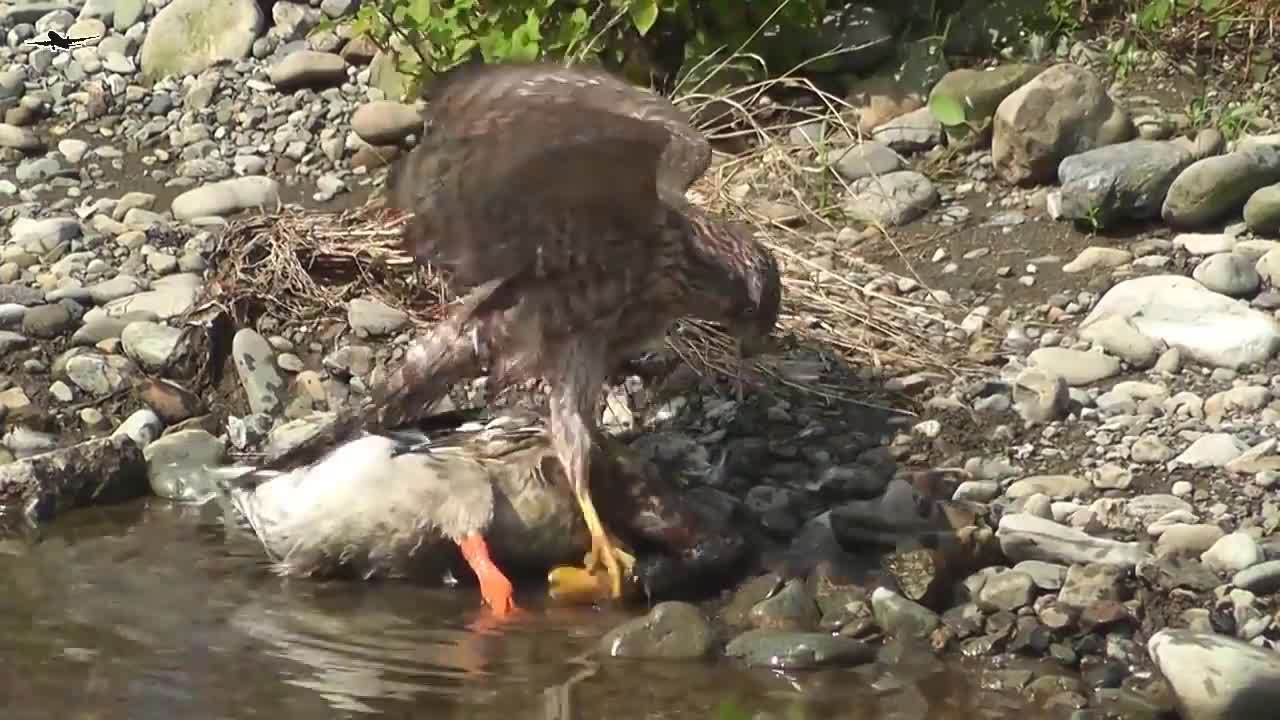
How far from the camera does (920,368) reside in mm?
5898

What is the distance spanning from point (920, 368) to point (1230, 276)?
3.31 ft

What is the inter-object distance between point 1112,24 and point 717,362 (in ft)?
8.29

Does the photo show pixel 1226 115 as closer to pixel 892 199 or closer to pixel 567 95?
pixel 892 199

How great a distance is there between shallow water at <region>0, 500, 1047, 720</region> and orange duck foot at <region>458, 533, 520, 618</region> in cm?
6

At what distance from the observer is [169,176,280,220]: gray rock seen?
7406mm

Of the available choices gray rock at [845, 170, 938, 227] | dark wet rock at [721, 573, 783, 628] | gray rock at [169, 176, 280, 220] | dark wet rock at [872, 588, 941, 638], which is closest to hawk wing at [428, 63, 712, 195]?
dark wet rock at [721, 573, 783, 628]

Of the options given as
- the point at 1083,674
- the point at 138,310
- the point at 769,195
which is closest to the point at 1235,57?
the point at 769,195

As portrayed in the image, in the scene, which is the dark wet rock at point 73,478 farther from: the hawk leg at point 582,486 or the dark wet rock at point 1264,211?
the dark wet rock at point 1264,211

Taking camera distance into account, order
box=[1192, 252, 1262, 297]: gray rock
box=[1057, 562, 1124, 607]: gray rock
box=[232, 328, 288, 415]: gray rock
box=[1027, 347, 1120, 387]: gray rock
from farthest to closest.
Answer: box=[232, 328, 288, 415]: gray rock, box=[1192, 252, 1262, 297]: gray rock, box=[1027, 347, 1120, 387]: gray rock, box=[1057, 562, 1124, 607]: gray rock

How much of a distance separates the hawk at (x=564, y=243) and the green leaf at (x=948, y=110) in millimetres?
1853

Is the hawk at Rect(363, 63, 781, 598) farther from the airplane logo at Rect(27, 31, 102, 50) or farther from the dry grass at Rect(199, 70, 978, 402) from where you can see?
the airplane logo at Rect(27, 31, 102, 50)

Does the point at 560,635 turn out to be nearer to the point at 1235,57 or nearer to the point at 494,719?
the point at 494,719

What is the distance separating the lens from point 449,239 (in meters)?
4.65

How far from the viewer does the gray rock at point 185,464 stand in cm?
562
